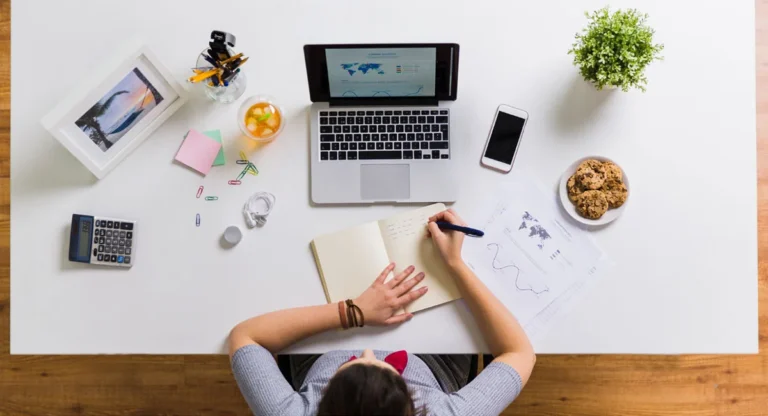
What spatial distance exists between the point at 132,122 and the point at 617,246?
1010 millimetres

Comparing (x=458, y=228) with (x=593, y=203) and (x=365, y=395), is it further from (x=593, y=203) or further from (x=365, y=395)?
(x=365, y=395)

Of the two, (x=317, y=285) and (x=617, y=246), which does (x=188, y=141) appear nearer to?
(x=317, y=285)

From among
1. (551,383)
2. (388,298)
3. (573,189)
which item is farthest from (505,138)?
(551,383)

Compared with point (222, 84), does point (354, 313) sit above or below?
below

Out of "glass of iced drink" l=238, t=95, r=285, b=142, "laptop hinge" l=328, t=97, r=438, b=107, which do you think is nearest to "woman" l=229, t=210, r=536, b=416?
"laptop hinge" l=328, t=97, r=438, b=107

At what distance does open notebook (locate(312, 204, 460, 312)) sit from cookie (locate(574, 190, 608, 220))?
0.91ft

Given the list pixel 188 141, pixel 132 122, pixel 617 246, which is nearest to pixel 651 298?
pixel 617 246

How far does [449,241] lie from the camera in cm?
109

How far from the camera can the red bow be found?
1077mm

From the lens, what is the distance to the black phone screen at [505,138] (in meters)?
1.13

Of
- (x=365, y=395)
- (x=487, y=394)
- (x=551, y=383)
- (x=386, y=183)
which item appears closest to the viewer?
(x=365, y=395)

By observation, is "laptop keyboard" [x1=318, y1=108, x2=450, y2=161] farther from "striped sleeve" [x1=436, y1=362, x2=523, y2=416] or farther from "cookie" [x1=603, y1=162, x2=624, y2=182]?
"striped sleeve" [x1=436, y1=362, x2=523, y2=416]

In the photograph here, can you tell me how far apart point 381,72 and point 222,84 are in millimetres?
318

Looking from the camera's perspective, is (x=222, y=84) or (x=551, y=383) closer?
(x=222, y=84)
